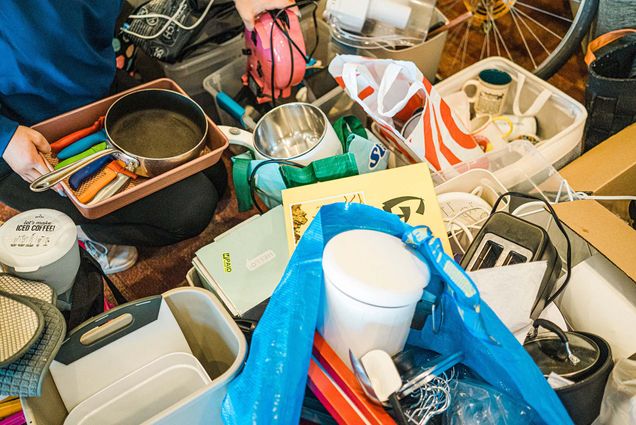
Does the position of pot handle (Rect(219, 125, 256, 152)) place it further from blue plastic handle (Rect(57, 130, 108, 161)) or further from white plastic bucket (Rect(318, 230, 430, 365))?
white plastic bucket (Rect(318, 230, 430, 365))

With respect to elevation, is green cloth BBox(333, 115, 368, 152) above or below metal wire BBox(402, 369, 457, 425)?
above

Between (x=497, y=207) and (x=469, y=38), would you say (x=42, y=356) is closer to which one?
(x=497, y=207)

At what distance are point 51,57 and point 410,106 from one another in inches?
30.7

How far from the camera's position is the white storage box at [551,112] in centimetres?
124

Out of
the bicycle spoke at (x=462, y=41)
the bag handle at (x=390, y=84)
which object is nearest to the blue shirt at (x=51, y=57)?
the bag handle at (x=390, y=84)

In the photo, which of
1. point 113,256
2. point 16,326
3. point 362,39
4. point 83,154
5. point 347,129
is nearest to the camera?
point 16,326

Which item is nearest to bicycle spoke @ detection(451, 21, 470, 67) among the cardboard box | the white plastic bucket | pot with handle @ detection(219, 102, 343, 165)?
the cardboard box

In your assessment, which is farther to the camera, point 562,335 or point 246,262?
point 246,262

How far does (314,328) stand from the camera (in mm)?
721

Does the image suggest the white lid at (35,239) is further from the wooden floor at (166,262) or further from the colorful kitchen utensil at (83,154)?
the wooden floor at (166,262)

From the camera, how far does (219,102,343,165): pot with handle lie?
1153 mm

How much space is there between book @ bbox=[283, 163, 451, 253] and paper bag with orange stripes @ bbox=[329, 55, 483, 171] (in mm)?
130

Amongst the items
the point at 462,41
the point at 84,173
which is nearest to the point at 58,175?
the point at 84,173

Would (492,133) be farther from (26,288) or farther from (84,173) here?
(26,288)
